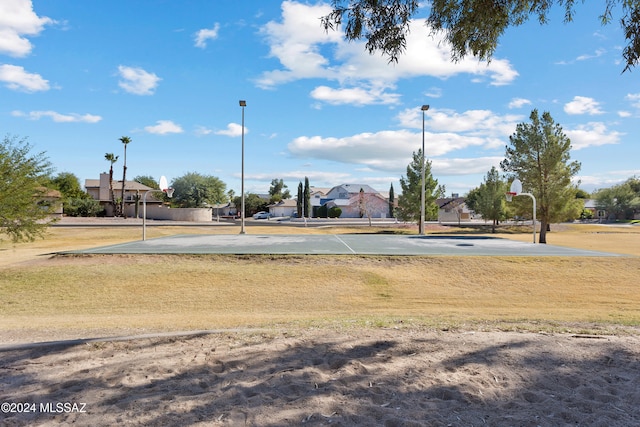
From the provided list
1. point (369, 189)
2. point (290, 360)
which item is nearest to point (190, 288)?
point (290, 360)

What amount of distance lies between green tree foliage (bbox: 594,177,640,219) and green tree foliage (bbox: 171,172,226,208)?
89586mm

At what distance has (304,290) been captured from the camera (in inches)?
535

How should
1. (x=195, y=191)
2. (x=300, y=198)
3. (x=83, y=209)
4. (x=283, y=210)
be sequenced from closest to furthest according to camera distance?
(x=83, y=209) → (x=195, y=191) → (x=300, y=198) → (x=283, y=210)

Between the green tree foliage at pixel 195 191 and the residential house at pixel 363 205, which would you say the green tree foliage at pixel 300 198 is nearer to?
the residential house at pixel 363 205

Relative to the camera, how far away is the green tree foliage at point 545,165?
35.2 m

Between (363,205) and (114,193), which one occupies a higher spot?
(114,193)

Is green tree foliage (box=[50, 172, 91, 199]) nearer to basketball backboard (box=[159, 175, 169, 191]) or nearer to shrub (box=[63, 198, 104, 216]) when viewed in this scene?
shrub (box=[63, 198, 104, 216])

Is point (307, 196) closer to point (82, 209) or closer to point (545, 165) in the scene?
point (82, 209)

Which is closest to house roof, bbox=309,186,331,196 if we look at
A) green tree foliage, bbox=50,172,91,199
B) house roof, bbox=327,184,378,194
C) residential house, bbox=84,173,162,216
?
house roof, bbox=327,184,378,194

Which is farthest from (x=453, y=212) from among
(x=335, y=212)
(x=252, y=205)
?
(x=252, y=205)

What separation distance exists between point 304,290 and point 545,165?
29994 mm

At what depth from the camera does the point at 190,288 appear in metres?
13.8

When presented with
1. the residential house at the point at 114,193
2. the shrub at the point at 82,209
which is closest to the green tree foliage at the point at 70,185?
the residential house at the point at 114,193

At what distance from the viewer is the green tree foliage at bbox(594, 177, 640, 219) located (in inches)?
3768
